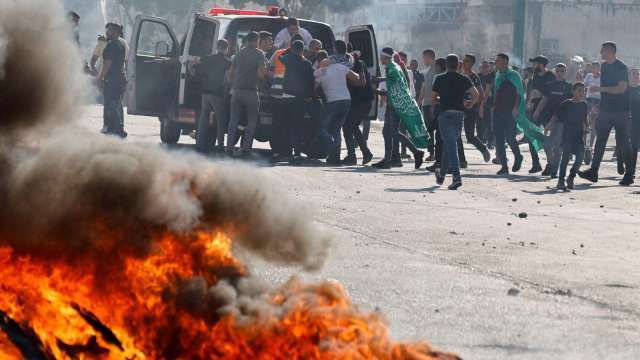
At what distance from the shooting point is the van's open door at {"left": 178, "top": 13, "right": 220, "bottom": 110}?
20.4 metres

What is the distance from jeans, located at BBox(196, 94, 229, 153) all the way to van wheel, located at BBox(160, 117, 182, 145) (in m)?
1.54

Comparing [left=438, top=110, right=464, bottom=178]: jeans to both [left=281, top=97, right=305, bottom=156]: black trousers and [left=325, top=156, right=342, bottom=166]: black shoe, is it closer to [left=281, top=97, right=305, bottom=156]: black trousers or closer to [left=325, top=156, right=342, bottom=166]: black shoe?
[left=325, top=156, right=342, bottom=166]: black shoe

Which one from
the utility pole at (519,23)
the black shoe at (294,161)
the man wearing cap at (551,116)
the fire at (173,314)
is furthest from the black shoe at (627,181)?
the utility pole at (519,23)

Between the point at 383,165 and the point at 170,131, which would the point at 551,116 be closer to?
the point at 383,165

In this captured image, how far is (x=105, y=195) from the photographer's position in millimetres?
5277

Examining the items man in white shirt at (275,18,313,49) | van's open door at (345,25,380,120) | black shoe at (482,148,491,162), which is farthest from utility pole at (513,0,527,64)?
man in white shirt at (275,18,313,49)

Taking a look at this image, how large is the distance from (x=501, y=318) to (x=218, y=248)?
254 cm

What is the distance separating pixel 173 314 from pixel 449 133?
38.4ft

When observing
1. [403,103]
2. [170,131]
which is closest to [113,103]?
[170,131]

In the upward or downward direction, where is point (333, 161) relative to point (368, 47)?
downward

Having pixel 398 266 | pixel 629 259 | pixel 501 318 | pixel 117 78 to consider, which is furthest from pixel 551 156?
pixel 501 318

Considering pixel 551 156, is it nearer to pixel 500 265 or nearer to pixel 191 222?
pixel 500 265

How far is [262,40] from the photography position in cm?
1969

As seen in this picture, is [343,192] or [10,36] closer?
[10,36]
